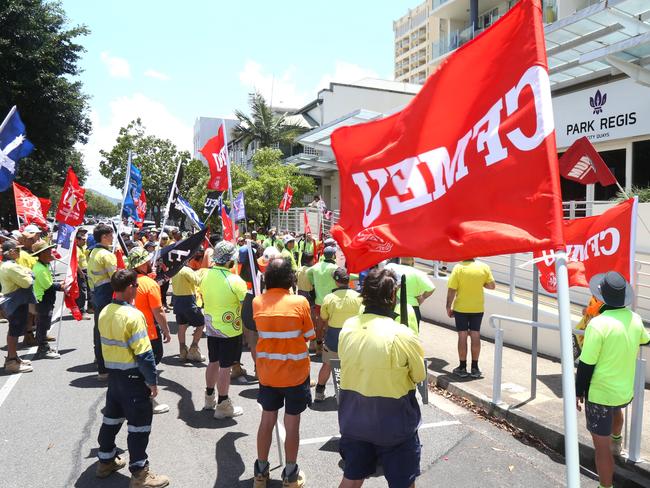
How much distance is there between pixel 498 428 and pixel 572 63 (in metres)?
11.3

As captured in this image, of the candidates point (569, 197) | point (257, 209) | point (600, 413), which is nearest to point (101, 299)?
point (600, 413)

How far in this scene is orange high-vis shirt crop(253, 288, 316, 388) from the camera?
3924 mm

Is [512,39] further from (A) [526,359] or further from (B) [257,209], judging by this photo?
(B) [257,209]

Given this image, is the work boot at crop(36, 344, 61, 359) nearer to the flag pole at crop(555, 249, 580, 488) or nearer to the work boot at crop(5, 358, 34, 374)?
the work boot at crop(5, 358, 34, 374)

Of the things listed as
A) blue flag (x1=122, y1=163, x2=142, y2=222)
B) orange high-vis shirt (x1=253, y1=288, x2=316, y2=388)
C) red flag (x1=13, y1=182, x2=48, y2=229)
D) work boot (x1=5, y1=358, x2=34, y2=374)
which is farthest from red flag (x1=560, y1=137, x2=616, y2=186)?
red flag (x1=13, y1=182, x2=48, y2=229)

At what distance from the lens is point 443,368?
7324mm

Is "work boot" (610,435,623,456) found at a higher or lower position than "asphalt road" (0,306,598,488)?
higher

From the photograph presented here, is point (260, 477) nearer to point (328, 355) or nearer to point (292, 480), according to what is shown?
point (292, 480)

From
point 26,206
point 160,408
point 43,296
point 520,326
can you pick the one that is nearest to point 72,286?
point 43,296

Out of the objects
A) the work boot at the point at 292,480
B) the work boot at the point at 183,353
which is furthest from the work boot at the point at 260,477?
the work boot at the point at 183,353

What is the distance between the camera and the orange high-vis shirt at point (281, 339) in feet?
12.9

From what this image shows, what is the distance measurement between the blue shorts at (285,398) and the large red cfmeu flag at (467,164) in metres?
1.44

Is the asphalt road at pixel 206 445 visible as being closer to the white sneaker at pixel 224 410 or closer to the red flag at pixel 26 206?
the white sneaker at pixel 224 410

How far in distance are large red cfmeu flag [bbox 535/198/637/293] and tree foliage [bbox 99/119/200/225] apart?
3152 centimetres
